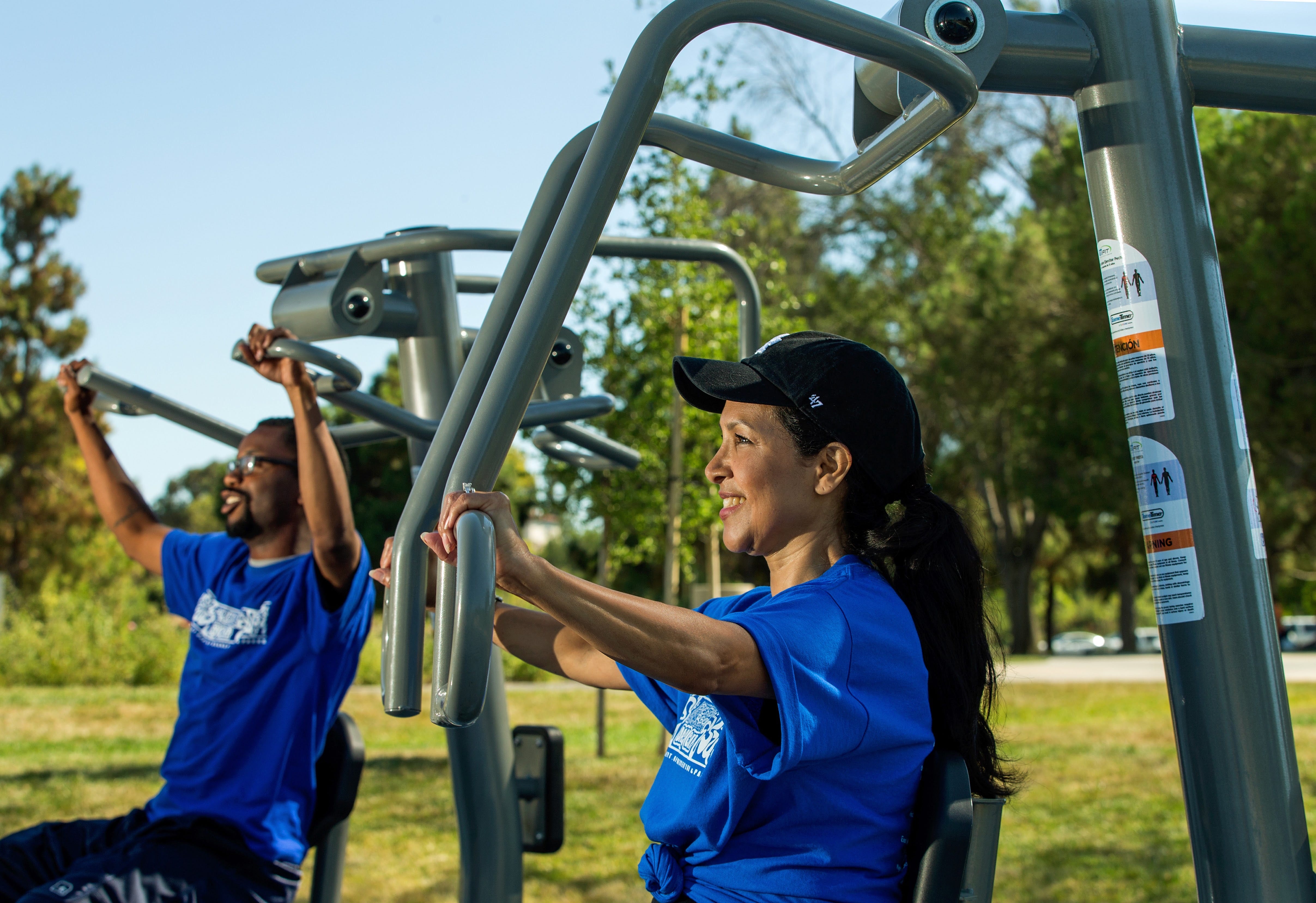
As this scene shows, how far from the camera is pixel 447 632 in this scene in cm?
114

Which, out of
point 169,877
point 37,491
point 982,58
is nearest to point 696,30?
point 982,58

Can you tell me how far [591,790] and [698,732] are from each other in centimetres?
Answer: 517

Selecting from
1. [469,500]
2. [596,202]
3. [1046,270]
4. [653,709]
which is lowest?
[653,709]

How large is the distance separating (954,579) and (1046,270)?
17.6 metres

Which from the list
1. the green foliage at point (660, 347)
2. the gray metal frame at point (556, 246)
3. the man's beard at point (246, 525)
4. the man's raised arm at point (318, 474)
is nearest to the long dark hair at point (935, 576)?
the gray metal frame at point (556, 246)

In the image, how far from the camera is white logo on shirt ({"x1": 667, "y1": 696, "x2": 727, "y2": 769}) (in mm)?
1476

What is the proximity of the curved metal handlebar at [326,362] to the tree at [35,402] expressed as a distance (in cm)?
1827

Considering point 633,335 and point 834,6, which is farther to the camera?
point 633,335

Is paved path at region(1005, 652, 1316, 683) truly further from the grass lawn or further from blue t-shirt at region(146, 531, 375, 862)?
blue t-shirt at region(146, 531, 375, 862)

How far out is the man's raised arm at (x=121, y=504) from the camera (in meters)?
2.88

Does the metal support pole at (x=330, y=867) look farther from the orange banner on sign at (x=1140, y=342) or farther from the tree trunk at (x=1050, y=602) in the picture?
the tree trunk at (x=1050, y=602)

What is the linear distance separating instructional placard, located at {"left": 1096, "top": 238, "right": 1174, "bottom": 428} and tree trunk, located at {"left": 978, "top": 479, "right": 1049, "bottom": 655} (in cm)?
2083

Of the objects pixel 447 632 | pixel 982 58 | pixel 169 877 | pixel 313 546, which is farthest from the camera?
pixel 313 546

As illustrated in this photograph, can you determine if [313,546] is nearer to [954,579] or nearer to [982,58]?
[954,579]
